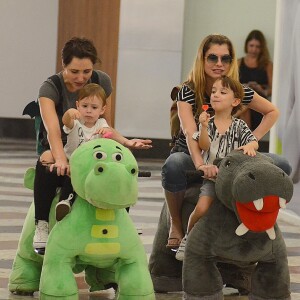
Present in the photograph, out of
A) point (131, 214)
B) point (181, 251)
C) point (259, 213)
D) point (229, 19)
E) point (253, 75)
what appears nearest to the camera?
point (259, 213)

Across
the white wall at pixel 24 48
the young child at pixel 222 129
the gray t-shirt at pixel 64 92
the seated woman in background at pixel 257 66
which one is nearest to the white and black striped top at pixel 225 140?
the young child at pixel 222 129

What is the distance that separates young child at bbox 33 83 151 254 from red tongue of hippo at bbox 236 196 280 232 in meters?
0.78

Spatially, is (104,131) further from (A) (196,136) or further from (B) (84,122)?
(A) (196,136)

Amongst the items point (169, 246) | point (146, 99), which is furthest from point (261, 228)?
point (146, 99)

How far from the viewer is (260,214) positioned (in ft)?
18.8

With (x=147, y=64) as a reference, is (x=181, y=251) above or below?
below

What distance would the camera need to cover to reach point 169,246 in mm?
6586

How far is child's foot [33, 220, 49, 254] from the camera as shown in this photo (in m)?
6.23

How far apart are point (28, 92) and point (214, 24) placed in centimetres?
464

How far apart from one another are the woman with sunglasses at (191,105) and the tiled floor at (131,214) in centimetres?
55

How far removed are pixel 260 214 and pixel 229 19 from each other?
1036 cm

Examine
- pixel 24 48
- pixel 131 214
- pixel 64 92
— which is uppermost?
pixel 64 92

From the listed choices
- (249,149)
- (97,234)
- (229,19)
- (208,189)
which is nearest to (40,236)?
(97,234)

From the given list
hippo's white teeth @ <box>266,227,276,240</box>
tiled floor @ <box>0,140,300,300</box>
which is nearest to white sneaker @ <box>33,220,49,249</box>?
tiled floor @ <box>0,140,300,300</box>
